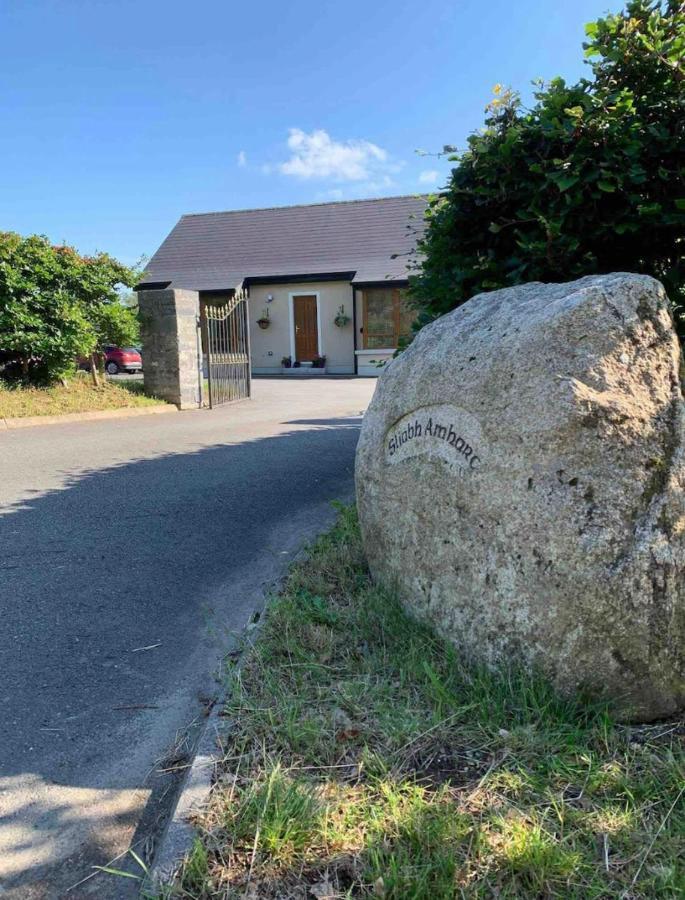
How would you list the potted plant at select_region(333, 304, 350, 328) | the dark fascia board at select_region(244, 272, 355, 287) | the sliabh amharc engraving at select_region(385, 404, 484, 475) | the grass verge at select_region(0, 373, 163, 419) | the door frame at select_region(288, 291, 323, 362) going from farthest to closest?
the door frame at select_region(288, 291, 323, 362)
the potted plant at select_region(333, 304, 350, 328)
the dark fascia board at select_region(244, 272, 355, 287)
the grass verge at select_region(0, 373, 163, 419)
the sliabh amharc engraving at select_region(385, 404, 484, 475)

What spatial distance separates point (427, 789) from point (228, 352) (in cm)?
1257

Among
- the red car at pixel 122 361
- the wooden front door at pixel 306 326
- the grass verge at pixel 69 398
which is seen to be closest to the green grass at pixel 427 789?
the grass verge at pixel 69 398

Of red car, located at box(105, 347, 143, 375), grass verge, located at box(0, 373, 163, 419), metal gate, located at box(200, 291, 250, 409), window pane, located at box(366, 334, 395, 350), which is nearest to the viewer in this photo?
grass verge, located at box(0, 373, 163, 419)

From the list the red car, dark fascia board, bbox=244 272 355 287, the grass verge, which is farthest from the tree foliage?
A: the red car

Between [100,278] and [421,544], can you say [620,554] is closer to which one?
[421,544]

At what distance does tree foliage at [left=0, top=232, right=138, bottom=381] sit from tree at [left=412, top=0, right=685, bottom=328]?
9.35m

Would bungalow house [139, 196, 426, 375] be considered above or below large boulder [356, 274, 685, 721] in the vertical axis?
above

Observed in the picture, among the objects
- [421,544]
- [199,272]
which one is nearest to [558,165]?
[421,544]

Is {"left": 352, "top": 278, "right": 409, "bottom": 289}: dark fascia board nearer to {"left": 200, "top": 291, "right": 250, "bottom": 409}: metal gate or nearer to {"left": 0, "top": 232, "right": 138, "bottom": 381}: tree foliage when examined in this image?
{"left": 200, "top": 291, "right": 250, "bottom": 409}: metal gate

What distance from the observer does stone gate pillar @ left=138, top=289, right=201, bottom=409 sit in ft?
40.8

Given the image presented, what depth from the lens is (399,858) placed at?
172 cm

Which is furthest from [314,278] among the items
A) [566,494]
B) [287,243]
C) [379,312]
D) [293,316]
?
[566,494]

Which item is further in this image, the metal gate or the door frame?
the door frame

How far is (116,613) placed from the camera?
3643 millimetres
